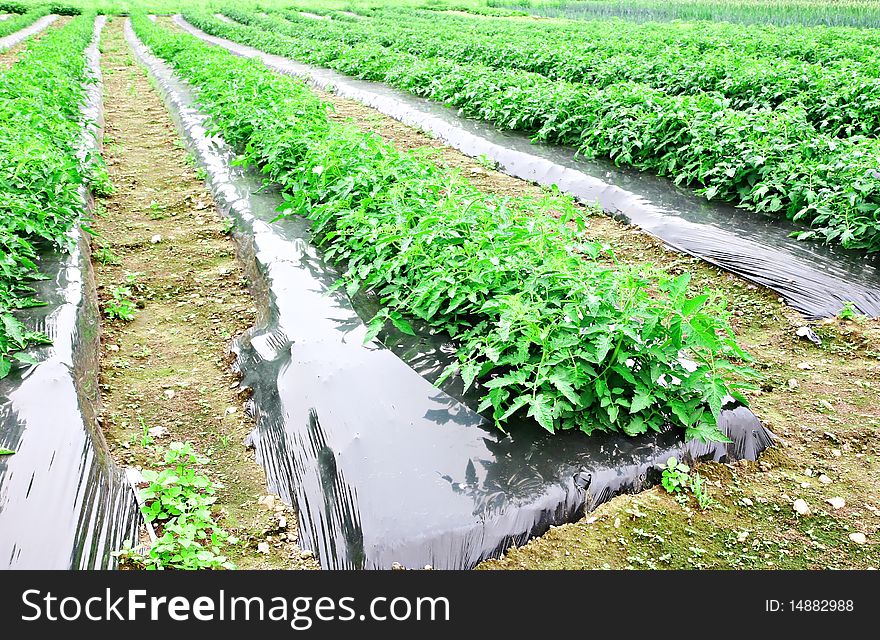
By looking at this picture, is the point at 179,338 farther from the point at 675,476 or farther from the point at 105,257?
the point at 675,476

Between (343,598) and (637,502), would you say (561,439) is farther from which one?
(343,598)

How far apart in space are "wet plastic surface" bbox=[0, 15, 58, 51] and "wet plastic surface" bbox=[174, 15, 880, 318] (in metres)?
18.7

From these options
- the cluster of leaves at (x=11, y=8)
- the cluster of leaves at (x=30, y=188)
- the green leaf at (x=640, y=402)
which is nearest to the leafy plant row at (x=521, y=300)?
the green leaf at (x=640, y=402)

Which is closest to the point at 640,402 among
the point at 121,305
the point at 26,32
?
the point at 121,305

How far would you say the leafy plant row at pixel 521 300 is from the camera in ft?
9.82

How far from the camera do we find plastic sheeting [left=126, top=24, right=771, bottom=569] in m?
2.65

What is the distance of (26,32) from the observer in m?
25.4

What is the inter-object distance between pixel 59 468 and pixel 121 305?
2058mm

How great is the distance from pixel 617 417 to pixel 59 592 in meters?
2.24

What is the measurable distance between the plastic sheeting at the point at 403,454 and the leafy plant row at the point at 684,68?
5697 millimetres

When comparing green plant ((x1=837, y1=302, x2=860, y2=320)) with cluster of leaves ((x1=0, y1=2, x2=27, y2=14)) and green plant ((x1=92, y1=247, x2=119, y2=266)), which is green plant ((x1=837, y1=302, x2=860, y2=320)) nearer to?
green plant ((x1=92, y1=247, x2=119, y2=266))

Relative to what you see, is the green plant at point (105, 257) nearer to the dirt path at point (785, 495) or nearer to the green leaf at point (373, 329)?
the green leaf at point (373, 329)

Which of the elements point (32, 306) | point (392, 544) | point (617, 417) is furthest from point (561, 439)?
point (32, 306)

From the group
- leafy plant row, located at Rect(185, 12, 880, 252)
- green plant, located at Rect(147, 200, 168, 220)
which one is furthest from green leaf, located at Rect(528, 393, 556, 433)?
green plant, located at Rect(147, 200, 168, 220)
